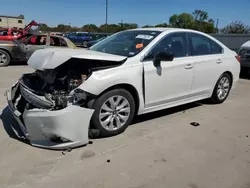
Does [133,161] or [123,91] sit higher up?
[123,91]

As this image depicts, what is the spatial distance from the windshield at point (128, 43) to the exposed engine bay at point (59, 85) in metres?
0.55

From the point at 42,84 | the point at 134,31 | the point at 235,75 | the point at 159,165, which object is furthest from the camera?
the point at 235,75

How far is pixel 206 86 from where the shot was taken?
514 centimetres

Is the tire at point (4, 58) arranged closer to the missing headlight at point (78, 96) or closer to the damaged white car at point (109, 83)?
the damaged white car at point (109, 83)

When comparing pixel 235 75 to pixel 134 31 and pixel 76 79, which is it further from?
pixel 76 79

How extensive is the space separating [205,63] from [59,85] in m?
2.85

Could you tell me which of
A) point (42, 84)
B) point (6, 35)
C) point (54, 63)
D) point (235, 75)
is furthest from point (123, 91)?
point (6, 35)

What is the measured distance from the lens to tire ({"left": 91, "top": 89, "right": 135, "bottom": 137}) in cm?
Result: 355

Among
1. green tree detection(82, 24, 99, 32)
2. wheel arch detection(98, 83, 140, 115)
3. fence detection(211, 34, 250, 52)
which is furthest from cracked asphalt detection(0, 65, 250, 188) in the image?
green tree detection(82, 24, 99, 32)

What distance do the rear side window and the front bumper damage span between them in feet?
8.39

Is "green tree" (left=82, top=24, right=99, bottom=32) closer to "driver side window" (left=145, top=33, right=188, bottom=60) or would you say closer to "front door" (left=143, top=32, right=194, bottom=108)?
"driver side window" (left=145, top=33, right=188, bottom=60)

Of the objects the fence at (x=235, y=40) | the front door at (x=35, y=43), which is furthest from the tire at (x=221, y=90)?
Result: the fence at (x=235, y=40)

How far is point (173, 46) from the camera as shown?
4520 millimetres

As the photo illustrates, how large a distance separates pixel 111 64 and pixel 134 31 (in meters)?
1.34
